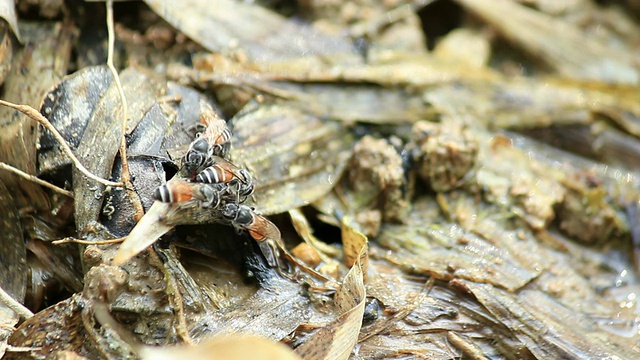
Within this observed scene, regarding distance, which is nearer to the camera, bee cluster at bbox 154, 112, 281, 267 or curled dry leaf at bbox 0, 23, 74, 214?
bee cluster at bbox 154, 112, 281, 267

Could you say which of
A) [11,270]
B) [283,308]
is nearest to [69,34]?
[11,270]

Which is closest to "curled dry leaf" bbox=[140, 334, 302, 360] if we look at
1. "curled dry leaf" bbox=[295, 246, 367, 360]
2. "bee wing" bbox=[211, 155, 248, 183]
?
"curled dry leaf" bbox=[295, 246, 367, 360]

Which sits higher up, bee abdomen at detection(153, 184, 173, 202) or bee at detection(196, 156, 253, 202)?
bee abdomen at detection(153, 184, 173, 202)

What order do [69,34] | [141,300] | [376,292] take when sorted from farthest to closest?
[69,34]
[376,292]
[141,300]

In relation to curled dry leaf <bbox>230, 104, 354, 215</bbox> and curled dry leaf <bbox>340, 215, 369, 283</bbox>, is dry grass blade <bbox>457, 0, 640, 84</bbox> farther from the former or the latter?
curled dry leaf <bbox>340, 215, 369, 283</bbox>

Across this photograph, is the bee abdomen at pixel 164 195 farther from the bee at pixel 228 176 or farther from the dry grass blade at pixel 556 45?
the dry grass blade at pixel 556 45

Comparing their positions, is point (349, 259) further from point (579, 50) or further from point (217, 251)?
point (579, 50)

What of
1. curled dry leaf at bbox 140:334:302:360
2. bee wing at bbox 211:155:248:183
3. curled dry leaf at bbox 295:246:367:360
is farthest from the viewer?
bee wing at bbox 211:155:248:183
